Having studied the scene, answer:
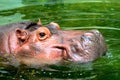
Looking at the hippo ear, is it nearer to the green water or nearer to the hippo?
the hippo

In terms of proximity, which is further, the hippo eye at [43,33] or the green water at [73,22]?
the hippo eye at [43,33]

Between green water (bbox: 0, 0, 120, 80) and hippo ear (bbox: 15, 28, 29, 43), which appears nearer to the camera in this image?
green water (bbox: 0, 0, 120, 80)

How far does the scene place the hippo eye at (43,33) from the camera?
8.24 m

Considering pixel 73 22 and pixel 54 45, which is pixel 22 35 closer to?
pixel 54 45

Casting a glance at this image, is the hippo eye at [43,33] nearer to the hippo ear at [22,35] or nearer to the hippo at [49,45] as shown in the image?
the hippo at [49,45]

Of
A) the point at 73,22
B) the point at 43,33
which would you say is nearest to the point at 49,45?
the point at 43,33

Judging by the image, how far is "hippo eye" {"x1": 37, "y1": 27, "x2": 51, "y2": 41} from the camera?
27.0 ft

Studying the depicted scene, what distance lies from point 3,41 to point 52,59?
3.08 ft

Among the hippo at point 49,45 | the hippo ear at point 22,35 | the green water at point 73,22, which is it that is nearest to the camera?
the green water at point 73,22

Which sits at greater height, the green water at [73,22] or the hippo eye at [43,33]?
the hippo eye at [43,33]

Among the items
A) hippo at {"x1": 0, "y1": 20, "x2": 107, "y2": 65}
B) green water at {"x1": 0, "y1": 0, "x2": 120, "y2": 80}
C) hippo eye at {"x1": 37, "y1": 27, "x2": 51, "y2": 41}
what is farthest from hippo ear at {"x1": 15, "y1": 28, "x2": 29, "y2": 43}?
green water at {"x1": 0, "y1": 0, "x2": 120, "y2": 80}

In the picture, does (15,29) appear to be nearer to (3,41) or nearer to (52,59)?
(3,41)

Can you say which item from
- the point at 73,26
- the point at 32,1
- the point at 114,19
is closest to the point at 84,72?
the point at 73,26

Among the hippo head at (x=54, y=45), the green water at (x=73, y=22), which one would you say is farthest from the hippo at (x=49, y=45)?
the green water at (x=73, y=22)
